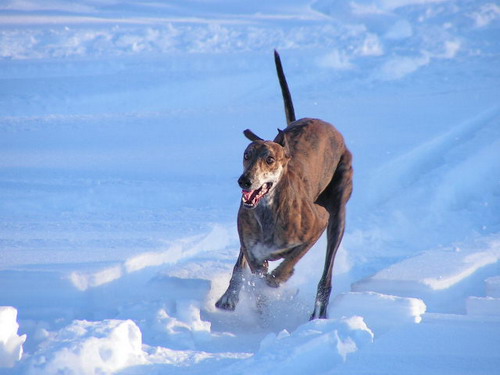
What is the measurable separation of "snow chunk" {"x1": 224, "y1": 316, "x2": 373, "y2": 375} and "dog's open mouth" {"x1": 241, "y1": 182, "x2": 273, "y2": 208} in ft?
3.45

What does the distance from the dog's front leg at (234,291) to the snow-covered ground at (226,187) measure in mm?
110

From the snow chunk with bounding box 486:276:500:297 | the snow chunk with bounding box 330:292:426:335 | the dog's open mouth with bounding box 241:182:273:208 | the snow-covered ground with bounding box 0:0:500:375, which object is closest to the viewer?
the snow-covered ground with bounding box 0:0:500:375

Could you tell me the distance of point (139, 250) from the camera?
571 centimetres

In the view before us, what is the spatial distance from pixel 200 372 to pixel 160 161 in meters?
5.73

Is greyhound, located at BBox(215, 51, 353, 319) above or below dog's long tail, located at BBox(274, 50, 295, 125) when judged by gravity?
below

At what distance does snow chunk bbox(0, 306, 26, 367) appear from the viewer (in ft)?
11.7

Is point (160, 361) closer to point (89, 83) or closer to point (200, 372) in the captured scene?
point (200, 372)

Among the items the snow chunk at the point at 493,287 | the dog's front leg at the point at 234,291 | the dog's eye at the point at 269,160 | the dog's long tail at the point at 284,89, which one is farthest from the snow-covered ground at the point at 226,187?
the dog's long tail at the point at 284,89

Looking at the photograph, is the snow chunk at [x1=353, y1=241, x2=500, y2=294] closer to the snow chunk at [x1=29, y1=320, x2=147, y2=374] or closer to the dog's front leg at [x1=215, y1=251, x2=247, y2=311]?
the dog's front leg at [x1=215, y1=251, x2=247, y2=311]

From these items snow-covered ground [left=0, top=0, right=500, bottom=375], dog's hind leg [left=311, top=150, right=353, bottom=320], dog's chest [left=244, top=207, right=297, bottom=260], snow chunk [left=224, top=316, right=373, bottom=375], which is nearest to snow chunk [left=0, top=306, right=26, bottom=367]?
snow-covered ground [left=0, top=0, right=500, bottom=375]

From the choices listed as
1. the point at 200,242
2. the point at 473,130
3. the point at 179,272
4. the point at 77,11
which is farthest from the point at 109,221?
the point at 77,11

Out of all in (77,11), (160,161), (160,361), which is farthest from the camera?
(77,11)

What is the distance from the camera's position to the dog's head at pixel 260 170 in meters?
4.26

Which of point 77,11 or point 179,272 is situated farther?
point 77,11
